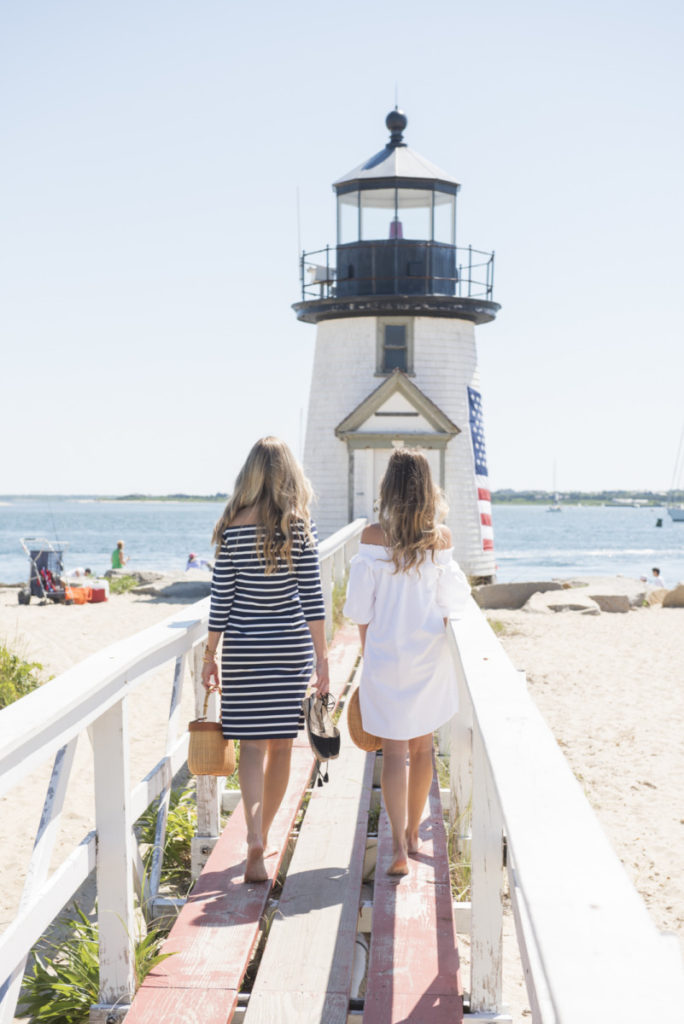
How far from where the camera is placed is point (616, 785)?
7.66m

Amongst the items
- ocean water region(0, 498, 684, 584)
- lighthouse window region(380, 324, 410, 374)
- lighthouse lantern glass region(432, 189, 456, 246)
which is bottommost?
ocean water region(0, 498, 684, 584)

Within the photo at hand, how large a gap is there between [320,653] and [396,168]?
56.4ft

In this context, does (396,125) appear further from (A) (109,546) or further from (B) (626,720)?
(A) (109,546)

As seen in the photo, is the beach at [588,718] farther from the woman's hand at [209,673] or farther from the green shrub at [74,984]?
the green shrub at [74,984]

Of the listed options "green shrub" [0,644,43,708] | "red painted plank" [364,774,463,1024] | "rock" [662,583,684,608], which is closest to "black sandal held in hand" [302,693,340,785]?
"red painted plank" [364,774,463,1024]

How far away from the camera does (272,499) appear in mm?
3717

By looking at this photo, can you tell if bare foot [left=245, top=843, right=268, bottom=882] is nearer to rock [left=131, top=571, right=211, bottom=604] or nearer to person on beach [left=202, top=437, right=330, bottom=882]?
person on beach [left=202, top=437, right=330, bottom=882]

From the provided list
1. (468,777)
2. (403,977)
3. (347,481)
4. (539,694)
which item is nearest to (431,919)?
(403,977)

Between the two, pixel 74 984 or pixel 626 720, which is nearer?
pixel 74 984

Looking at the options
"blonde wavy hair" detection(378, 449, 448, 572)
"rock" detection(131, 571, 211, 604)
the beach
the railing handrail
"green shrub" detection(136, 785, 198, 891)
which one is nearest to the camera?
the railing handrail

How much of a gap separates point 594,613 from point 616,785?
Answer: 1231 centimetres

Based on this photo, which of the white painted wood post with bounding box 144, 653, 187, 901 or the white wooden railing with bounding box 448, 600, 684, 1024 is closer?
the white wooden railing with bounding box 448, 600, 684, 1024

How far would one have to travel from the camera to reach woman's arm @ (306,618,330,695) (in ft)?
12.4

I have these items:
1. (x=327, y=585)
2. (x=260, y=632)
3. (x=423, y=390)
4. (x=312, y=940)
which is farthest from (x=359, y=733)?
(x=423, y=390)
